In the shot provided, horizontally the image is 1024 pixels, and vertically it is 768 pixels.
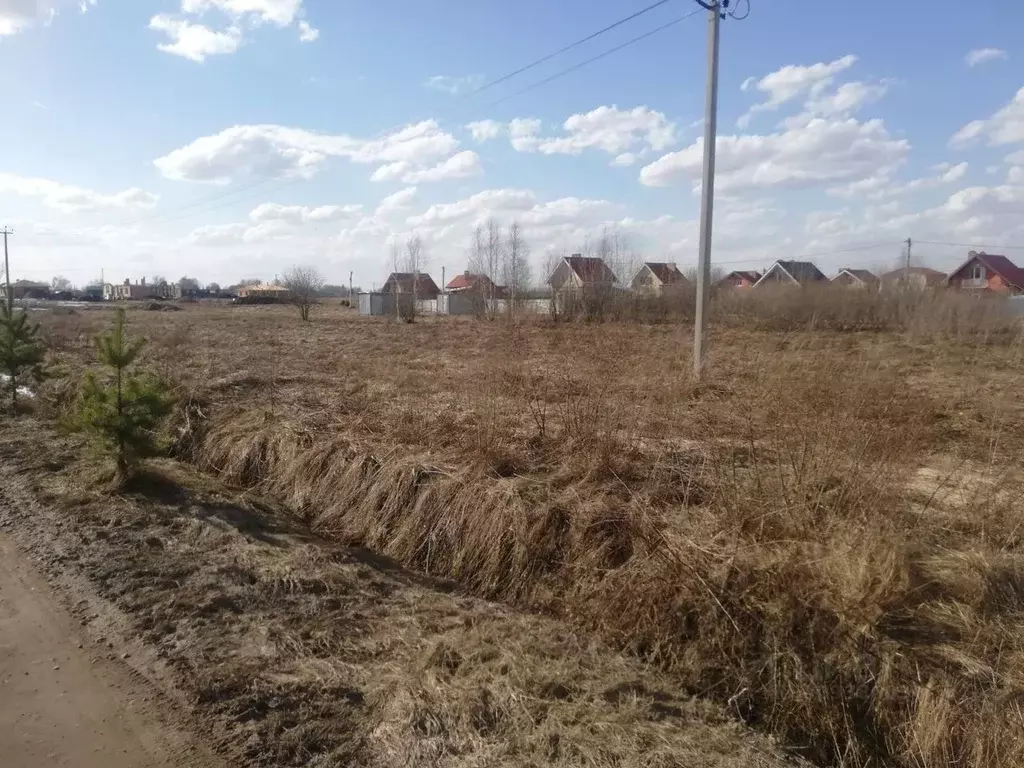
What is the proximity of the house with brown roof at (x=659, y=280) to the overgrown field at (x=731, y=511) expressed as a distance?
1847cm

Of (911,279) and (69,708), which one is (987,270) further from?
(69,708)

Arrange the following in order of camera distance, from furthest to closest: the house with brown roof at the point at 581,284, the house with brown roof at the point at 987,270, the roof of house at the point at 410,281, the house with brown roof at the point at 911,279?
the roof of house at the point at 410,281 → the house with brown roof at the point at 987,270 → the house with brown roof at the point at 581,284 → the house with brown roof at the point at 911,279

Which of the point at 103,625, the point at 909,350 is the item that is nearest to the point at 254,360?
the point at 103,625

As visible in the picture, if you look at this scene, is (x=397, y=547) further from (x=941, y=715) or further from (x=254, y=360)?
(x=254, y=360)

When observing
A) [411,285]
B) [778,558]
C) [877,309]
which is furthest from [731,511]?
[411,285]

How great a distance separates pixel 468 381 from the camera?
10109mm

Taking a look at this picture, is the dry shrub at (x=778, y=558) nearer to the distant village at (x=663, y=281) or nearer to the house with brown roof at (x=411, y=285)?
the distant village at (x=663, y=281)

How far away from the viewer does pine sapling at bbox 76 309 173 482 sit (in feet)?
23.5

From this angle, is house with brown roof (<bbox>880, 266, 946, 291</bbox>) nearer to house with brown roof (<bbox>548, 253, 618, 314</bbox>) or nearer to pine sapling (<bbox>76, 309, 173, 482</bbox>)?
house with brown roof (<bbox>548, 253, 618, 314</bbox>)

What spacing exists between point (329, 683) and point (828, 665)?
3.01 m

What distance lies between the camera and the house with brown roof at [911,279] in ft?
84.5

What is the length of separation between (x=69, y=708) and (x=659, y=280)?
30.1m

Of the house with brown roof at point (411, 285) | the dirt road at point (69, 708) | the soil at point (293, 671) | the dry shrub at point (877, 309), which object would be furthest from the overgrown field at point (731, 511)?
the house with brown roof at point (411, 285)

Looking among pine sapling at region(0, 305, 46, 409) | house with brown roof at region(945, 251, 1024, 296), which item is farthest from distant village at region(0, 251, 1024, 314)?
pine sapling at region(0, 305, 46, 409)
